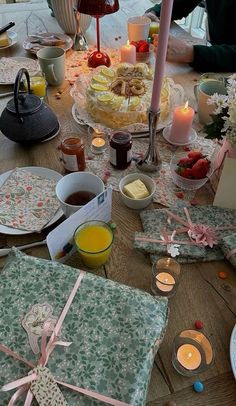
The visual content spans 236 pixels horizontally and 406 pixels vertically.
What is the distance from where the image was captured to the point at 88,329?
564mm

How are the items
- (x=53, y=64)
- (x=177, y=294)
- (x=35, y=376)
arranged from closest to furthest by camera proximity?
(x=35, y=376), (x=177, y=294), (x=53, y=64)

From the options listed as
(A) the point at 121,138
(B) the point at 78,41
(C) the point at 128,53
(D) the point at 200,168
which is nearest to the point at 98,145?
(A) the point at 121,138

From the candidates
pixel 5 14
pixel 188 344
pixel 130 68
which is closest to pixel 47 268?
pixel 188 344

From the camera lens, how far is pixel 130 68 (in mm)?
1269

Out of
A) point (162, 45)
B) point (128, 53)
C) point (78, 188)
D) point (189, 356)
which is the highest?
point (162, 45)

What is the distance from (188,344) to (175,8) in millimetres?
1972

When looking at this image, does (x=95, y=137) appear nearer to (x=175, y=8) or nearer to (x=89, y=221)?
(x=89, y=221)

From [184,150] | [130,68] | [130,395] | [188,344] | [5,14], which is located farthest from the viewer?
[5,14]

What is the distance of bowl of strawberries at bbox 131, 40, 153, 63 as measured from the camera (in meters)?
1.50

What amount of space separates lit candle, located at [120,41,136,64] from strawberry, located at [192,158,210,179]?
74 centimetres

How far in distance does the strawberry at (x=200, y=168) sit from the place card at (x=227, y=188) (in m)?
0.08

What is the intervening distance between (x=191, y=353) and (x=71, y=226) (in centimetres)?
34

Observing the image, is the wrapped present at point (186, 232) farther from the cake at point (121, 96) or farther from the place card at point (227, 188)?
the cake at point (121, 96)

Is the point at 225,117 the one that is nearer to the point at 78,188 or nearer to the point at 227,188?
the point at 227,188
